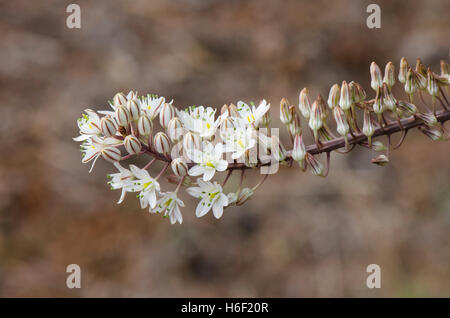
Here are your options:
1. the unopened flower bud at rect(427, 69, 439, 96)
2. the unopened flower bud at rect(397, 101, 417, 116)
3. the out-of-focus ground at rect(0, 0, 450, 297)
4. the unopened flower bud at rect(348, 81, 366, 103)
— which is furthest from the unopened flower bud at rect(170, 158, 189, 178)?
the out-of-focus ground at rect(0, 0, 450, 297)

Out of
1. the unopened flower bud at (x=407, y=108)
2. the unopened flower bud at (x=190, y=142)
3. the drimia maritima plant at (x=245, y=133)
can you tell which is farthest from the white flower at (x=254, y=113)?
the unopened flower bud at (x=407, y=108)

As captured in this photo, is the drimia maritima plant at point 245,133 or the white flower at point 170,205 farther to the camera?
the white flower at point 170,205

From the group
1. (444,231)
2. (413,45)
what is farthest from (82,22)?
(444,231)

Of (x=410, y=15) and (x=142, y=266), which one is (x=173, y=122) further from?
(x=410, y=15)

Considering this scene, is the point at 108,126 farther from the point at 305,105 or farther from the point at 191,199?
the point at 191,199

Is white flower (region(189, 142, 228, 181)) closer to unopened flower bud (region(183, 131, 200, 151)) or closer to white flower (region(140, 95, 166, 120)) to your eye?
unopened flower bud (region(183, 131, 200, 151))

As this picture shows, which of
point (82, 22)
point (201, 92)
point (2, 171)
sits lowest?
point (2, 171)

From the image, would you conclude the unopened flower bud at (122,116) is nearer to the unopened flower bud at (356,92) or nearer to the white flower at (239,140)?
the white flower at (239,140)
